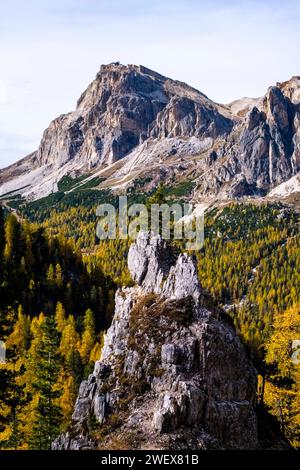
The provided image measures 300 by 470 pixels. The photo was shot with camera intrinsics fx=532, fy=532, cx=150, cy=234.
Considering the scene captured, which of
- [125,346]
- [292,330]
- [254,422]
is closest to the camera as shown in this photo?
[292,330]

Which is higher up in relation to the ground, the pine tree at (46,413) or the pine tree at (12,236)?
the pine tree at (12,236)

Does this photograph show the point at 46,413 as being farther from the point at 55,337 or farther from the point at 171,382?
the point at 171,382

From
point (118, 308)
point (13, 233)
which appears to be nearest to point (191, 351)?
point (118, 308)

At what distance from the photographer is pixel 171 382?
4738 cm

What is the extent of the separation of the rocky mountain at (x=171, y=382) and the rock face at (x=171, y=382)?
0.26 feet

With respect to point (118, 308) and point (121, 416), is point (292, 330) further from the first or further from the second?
point (118, 308)

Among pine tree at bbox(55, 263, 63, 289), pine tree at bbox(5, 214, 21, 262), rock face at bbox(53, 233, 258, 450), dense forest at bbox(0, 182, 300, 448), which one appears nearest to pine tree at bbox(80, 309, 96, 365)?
dense forest at bbox(0, 182, 300, 448)

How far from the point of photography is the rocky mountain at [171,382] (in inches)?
1720

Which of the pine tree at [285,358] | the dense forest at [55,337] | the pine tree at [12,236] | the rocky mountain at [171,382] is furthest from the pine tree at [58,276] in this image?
the pine tree at [285,358]

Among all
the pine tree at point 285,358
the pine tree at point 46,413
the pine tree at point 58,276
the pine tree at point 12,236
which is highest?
the pine tree at point 12,236

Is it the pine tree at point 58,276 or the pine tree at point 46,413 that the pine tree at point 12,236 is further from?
the pine tree at point 46,413

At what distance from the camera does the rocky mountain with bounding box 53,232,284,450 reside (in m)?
43.7

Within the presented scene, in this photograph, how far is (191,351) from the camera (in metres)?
49.4
